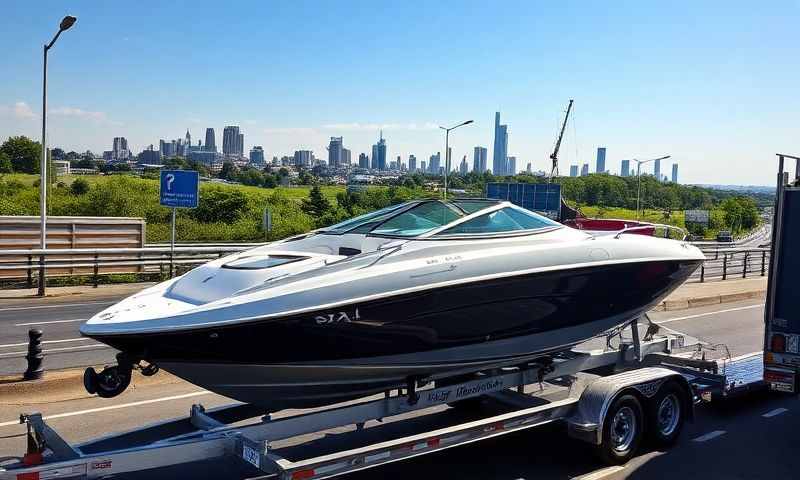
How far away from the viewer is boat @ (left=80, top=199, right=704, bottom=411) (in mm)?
5172

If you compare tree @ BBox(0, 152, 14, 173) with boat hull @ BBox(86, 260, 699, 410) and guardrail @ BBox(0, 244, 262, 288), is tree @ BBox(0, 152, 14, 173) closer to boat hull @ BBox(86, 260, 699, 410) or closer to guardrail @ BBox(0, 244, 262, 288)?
guardrail @ BBox(0, 244, 262, 288)

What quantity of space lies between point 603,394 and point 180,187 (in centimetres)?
1694

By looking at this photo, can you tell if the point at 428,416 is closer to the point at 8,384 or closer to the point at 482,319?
the point at 482,319

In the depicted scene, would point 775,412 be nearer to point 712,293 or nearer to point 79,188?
point 712,293

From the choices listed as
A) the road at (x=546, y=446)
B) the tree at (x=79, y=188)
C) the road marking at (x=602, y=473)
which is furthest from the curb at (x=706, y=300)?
the tree at (x=79, y=188)

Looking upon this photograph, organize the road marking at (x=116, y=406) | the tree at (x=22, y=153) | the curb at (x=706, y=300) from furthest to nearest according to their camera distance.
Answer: the tree at (x=22, y=153) → the curb at (x=706, y=300) → the road marking at (x=116, y=406)

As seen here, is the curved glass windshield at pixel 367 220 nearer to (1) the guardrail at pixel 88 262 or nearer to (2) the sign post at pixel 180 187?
(1) the guardrail at pixel 88 262

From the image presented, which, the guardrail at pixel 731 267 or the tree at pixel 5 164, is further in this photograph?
the tree at pixel 5 164

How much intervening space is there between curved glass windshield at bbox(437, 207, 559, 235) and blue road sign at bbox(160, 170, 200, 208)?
15.5 meters

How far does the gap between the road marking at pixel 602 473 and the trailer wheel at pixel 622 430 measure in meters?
0.05

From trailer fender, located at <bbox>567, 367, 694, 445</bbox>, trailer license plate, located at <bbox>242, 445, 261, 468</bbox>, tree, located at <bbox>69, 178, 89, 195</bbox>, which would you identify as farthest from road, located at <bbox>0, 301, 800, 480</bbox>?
tree, located at <bbox>69, 178, 89, 195</bbox>

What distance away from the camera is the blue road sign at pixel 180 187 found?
21.0m

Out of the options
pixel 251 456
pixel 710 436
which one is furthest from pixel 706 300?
pixel 251 456

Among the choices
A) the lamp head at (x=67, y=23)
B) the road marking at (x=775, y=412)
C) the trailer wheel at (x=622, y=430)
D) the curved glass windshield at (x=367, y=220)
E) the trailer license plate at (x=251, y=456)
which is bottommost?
the road marking at (x=775, y=412)
